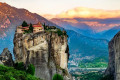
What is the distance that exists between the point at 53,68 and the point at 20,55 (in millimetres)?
8840

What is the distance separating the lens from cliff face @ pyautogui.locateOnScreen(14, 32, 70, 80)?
49219mm

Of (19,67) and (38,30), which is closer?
(19,67)

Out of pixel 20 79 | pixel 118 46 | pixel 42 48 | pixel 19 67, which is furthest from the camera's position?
pixel 118 46

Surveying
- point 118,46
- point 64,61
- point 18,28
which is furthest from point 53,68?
point 118,46

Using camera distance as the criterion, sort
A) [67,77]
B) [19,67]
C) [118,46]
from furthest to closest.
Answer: [118,46] → [67,77] → [19,67]

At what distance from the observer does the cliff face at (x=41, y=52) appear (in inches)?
1938

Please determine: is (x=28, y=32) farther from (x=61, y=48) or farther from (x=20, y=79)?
(x=20, y=79)

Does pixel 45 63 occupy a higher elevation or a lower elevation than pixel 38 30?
lower

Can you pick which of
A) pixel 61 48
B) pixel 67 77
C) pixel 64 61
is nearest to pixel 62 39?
pixel 61 48

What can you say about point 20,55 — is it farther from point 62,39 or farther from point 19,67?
point 62,39

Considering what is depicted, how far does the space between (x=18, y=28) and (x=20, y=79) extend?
27946mm

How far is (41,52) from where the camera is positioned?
49.3m

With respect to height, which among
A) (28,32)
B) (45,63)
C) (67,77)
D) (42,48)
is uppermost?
(28,32)

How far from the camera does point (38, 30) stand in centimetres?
5481
